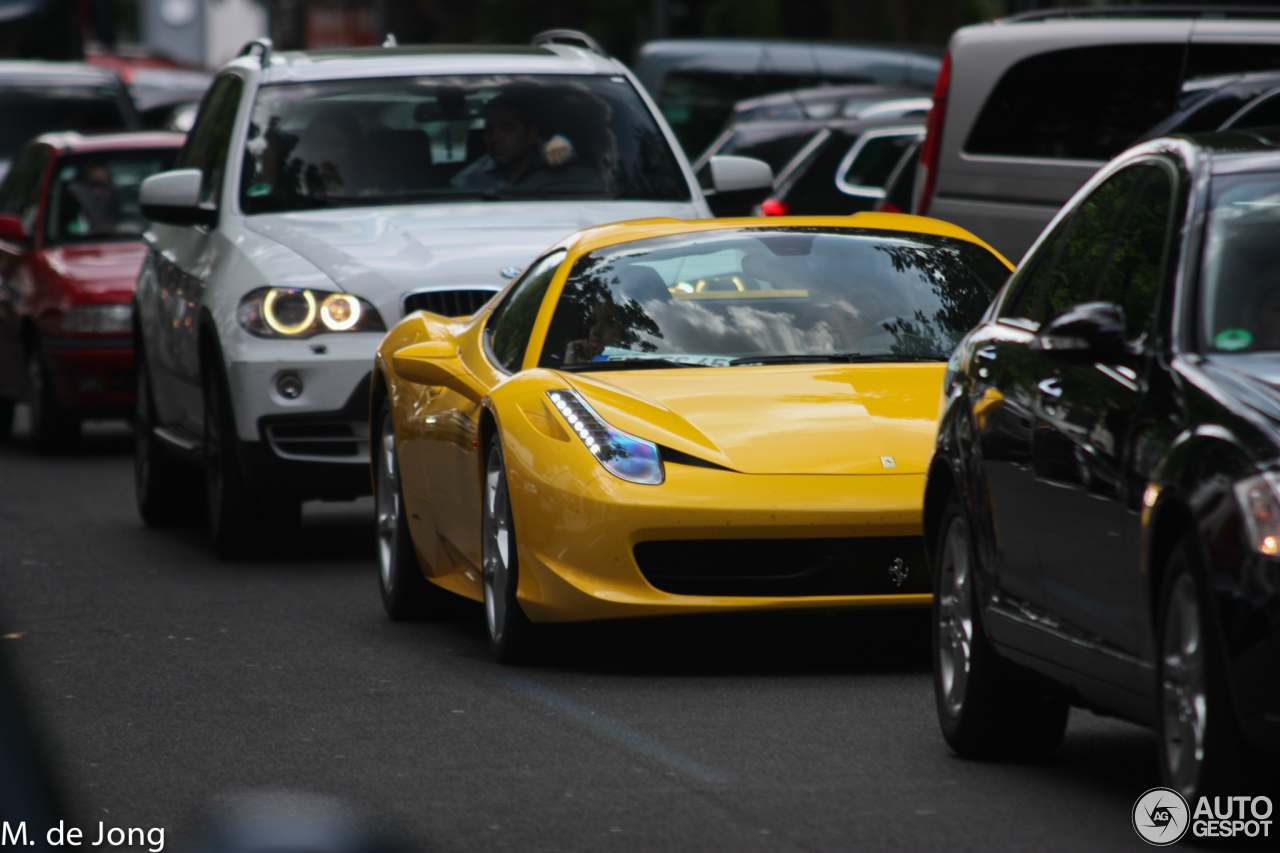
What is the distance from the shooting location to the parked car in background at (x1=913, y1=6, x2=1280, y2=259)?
1170 cm

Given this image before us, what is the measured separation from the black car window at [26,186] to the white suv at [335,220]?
17.3 ft

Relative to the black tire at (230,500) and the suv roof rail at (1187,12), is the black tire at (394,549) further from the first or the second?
the suv roof rail at (1187,12)

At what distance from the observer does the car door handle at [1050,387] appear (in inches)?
213

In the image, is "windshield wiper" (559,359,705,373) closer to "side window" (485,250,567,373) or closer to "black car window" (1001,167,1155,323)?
"side window" (485,250,567,373)

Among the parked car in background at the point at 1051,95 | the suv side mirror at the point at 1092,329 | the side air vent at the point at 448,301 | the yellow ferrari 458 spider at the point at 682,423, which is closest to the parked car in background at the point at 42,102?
the parked car in background at the point at 1051,95

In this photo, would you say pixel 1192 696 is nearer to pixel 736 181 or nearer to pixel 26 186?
pixel 736 181

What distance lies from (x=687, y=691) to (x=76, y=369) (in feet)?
31.9

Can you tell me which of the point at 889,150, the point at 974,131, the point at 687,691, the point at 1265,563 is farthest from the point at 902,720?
the point at 889,150

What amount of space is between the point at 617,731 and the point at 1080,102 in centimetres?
642

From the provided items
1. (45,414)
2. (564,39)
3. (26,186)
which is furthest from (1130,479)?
(26,186)

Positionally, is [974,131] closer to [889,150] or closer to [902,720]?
[889,150]

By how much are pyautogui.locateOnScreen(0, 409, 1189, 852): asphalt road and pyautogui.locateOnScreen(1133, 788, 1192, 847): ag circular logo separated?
4cm

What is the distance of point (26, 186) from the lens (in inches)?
704

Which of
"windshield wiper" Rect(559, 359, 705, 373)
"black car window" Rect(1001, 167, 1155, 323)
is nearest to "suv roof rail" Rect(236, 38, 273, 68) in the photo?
"windshield wiper" Rect(559, 359, 705, 373)
